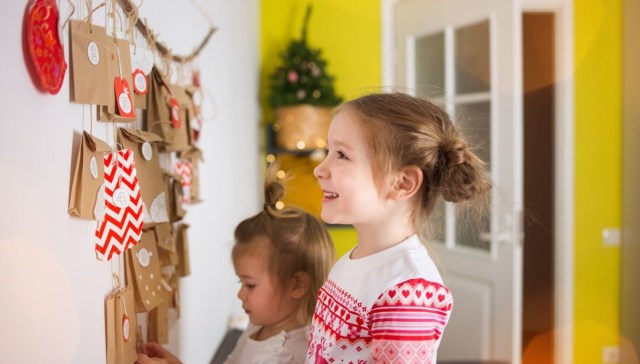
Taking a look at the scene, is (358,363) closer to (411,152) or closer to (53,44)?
(411,152)

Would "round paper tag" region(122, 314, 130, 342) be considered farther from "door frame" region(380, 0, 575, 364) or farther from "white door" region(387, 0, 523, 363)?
"door frame" region(380, 0, 575, 364)

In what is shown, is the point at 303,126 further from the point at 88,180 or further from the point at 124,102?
the point at 88,180

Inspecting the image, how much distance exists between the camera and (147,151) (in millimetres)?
996

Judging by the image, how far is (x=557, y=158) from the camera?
127 inches

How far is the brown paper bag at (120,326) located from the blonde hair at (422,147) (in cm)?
44

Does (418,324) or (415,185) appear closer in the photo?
(418,324)

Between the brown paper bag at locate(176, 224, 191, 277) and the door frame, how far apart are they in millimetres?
2154

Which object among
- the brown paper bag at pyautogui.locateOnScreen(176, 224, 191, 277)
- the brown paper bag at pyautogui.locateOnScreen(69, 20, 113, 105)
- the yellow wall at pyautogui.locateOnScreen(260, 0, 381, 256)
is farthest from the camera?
the yellow wall at pyautogui.locateOnScreen(260, 0, 381, 256)

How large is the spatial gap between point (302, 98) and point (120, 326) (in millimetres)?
2305

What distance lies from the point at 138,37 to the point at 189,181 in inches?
14.7

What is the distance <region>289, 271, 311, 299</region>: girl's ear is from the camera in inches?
49.7

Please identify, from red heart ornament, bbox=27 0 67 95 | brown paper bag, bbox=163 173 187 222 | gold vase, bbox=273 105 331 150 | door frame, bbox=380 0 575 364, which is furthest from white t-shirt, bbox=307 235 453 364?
door frame, bbox=380 0 575 364

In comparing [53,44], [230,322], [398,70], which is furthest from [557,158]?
[53,44]

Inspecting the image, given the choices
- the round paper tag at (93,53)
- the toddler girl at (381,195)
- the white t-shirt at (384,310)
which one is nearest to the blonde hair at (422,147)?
the toddler girl at (381,195)
